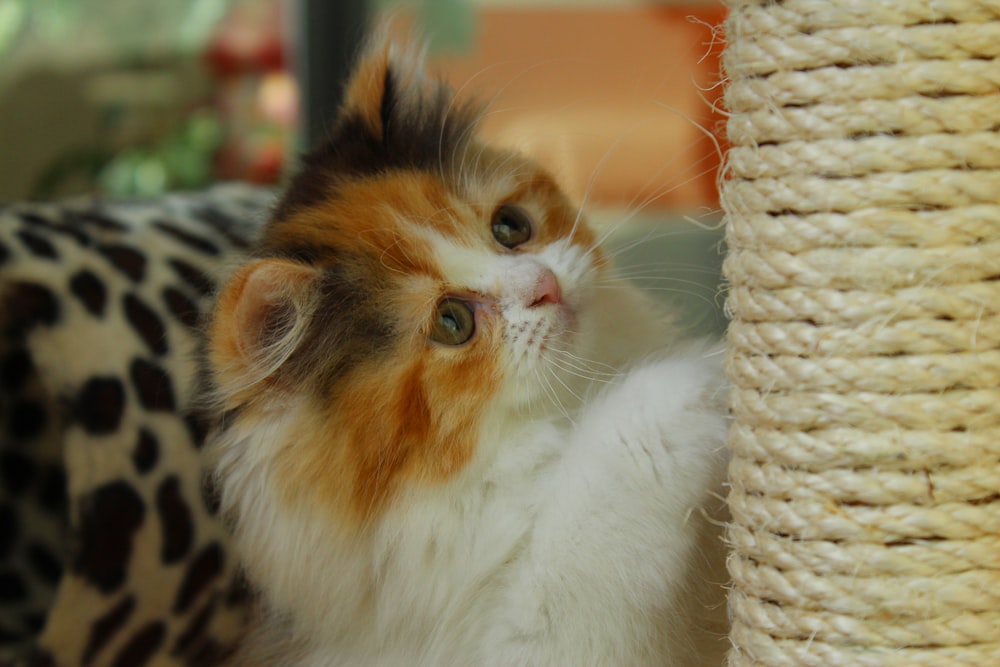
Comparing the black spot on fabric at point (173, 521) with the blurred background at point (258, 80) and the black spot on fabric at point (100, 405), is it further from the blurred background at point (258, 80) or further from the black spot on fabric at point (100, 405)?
the blurred background at point (258, 80)

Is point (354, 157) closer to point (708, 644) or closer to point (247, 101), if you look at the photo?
point (708, 644)

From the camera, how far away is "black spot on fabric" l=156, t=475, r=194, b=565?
2062 mm

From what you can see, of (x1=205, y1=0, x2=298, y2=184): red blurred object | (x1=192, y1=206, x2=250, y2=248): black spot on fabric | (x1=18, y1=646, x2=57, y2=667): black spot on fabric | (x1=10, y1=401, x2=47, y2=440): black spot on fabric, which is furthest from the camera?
(x1=205, y1=0, x2=298, y2=184): red blurred object

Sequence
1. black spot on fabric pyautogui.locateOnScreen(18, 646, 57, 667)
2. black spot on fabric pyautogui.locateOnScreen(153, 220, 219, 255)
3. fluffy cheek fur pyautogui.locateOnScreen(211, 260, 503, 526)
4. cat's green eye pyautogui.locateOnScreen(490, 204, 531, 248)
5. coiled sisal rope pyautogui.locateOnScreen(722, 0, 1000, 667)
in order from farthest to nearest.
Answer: black spot on fabric pyautogui.locateOnScreen(153, 220, 219, 255) < black spot on fabric pyautogui.locateOnScreen(18, 646, 57, 667) < cat's green eye pyautogui.locateOnScreen(490, 204, 531, 248) < fluffy cheek fur pyautogui.locateOnScreen(211, 260, 503, 526) < coiled sisal rope pyautogui.locateOnScreen(722, 0, 1000, 667)

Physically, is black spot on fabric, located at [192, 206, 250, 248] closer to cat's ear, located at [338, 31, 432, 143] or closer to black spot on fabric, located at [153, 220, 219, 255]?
black spot on fabric, located at [153, 220, 219, 255]

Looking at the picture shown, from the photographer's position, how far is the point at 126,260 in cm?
220

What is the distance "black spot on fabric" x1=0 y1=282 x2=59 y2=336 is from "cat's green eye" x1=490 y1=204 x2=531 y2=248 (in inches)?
40.8

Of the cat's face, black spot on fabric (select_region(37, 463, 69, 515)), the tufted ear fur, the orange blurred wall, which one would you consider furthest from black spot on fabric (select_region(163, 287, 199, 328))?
the orange blurred wall

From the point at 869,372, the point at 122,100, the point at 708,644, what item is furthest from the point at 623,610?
the point at 122,100

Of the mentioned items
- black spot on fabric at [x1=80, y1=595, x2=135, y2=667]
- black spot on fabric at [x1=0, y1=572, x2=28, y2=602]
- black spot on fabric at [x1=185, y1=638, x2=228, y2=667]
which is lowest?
black spot on fabric at [x1=0, y1=572, x2=28, y2=602]

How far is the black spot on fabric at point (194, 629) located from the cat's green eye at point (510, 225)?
1.19 metres

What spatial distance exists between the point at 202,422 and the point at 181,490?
0.45 meters

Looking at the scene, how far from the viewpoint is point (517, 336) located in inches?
54.9

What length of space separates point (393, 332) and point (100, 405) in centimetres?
90
